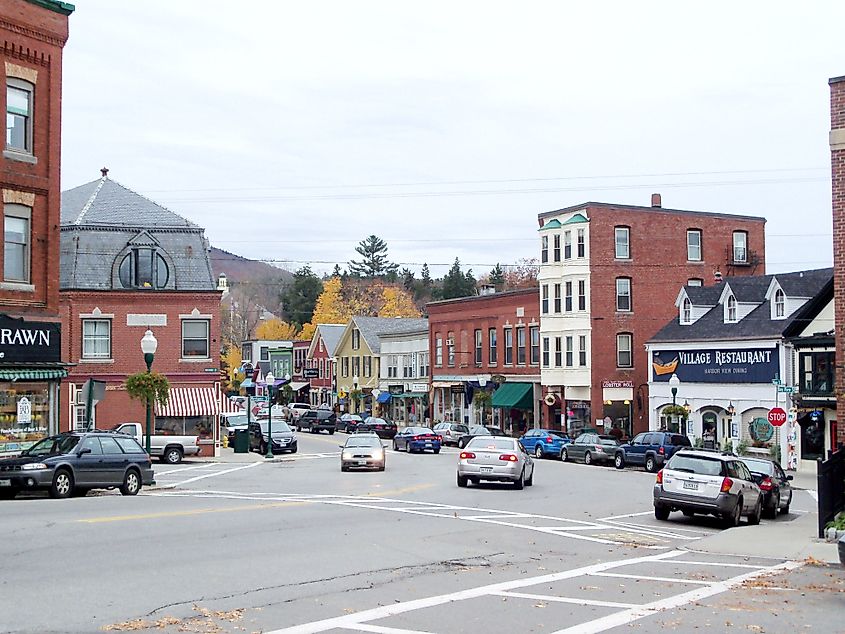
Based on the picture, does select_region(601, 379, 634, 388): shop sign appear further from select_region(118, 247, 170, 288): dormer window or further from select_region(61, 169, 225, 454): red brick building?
select_region(118, 247, 170, 288): dormer window

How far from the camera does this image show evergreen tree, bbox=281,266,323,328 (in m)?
129

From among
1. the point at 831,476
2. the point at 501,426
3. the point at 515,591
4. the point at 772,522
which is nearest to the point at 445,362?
the point at 501,426

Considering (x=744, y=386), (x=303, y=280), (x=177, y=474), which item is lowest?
(x=177, y=474)

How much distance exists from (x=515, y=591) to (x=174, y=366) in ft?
128

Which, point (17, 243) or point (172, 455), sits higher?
point (17, 243)

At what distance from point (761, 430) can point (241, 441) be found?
25.2 meters

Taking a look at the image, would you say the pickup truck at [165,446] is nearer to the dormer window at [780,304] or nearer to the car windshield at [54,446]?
the car windshield at [54,446]

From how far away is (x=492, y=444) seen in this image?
28.8 m

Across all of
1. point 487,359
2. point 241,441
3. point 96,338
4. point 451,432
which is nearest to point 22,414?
point 96,338

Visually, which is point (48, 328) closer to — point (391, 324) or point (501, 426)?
point (501, 426)

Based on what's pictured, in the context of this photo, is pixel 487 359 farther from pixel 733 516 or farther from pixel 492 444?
pixel 733 516

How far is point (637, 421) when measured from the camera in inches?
2307

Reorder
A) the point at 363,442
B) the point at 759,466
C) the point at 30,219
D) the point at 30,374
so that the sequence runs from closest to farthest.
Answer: the point at 759,466, the point at 30,374, the point at 30,219, the point at 363,442

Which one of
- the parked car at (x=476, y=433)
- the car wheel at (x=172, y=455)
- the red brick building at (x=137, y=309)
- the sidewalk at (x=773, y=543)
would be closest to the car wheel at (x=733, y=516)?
the sidewalk at (x=773, y=543)
